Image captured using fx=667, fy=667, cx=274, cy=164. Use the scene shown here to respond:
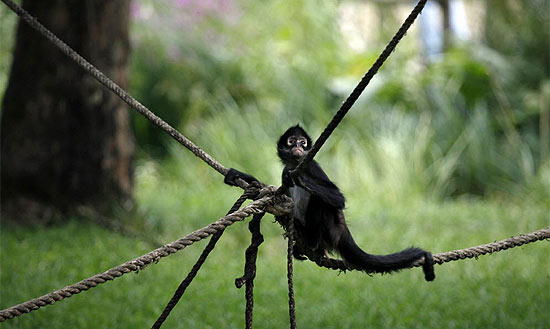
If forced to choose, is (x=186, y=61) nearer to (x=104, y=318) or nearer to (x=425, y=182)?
(x=425, y=182)

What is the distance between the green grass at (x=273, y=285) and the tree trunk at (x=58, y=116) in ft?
0.96

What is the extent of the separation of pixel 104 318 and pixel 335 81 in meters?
6.27

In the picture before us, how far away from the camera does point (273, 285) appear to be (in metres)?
4.52

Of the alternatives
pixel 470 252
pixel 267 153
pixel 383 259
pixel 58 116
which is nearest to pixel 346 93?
pixel 267 153

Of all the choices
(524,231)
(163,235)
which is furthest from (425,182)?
(163,235)

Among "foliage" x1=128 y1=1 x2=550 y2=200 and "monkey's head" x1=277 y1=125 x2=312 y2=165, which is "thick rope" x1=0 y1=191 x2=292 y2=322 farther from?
"foliage" x1=128 y1=1 x2=550 y2=200

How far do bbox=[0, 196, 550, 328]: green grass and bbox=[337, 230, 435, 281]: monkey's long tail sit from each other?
1.03 metres

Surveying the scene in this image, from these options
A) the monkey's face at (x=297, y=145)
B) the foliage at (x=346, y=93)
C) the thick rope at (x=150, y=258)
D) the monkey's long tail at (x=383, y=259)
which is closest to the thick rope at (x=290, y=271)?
the thick rope at (x=150, y=258)

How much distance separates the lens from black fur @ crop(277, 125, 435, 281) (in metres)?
2.61

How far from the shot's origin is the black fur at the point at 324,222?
261cm

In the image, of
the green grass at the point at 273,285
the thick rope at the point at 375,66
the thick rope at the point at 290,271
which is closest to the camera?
the thick rope at the point at 375,66

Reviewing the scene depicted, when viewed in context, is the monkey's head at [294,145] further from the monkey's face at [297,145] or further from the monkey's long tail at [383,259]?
the monkey's long tail at [383,259]

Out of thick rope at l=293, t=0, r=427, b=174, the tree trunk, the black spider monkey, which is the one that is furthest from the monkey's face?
the tree trunk

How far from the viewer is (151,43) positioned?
10289 mm
